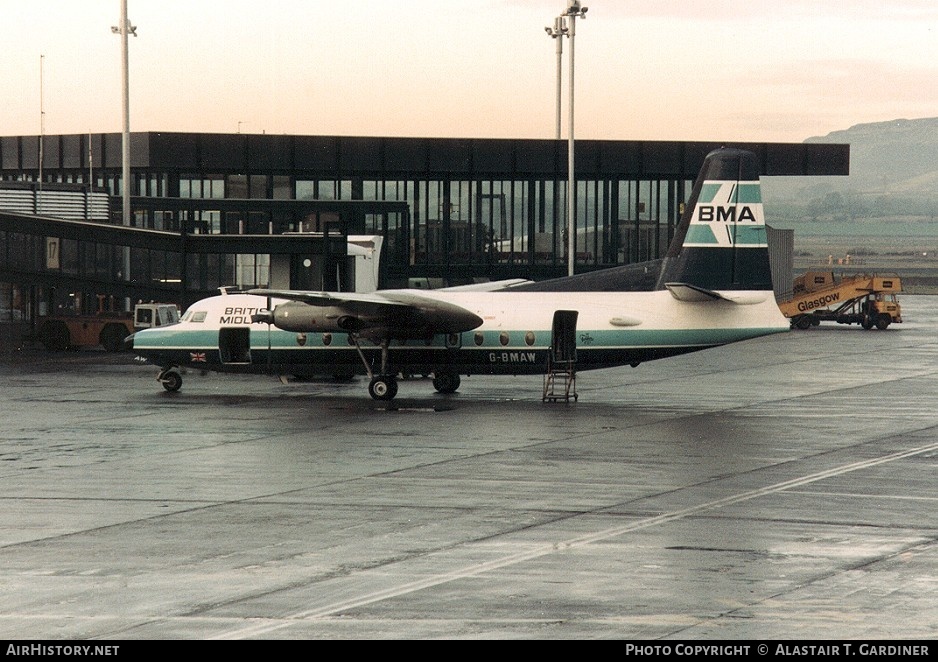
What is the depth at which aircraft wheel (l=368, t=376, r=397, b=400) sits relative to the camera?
41469 mm

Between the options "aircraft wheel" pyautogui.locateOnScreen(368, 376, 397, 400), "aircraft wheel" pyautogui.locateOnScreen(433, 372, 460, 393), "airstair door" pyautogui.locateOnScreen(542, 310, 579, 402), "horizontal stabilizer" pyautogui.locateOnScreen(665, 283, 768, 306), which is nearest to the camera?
"horizontal stabilizer" pyautogui.locateOnScreen(665, 283, 768, 306)

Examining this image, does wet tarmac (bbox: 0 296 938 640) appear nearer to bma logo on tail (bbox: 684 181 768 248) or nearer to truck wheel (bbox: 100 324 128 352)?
bma logo on tail (bbox: 684 181 768 248)

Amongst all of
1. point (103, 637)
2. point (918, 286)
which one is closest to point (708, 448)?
point (103, 637)

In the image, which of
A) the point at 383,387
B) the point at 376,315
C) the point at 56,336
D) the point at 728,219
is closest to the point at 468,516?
the point at 376,315

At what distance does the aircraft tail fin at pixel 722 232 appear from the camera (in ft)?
135

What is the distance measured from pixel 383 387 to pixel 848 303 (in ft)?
163

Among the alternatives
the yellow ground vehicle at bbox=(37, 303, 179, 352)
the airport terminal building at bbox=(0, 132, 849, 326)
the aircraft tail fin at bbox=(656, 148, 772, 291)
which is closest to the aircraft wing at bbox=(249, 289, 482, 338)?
the aircraft tail fin at bbox=(656, 148, 772, 291)

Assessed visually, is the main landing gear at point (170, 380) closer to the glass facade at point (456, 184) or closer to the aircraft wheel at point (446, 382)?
the aircraft wheel at point (446, 382)

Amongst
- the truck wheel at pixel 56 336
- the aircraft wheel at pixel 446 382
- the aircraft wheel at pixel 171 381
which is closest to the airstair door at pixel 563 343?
the aircraft wheel at pixel 446 382

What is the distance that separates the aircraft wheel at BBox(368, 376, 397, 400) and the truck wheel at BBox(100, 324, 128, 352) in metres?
24.0

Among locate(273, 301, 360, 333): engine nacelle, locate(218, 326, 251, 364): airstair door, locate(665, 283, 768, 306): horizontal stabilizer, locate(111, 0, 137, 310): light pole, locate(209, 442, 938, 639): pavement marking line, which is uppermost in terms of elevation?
locate(111, 0, 137, 310): light pole

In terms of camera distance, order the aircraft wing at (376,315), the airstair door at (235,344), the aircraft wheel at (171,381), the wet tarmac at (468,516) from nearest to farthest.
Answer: the wet tarmac at (468,516) < the aircraft wing at (376,315) < the airstair door at (235,344) < the aircraft wheel at (171,381)

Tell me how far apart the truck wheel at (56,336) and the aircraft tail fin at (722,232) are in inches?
1240

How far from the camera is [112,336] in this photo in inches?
2448
